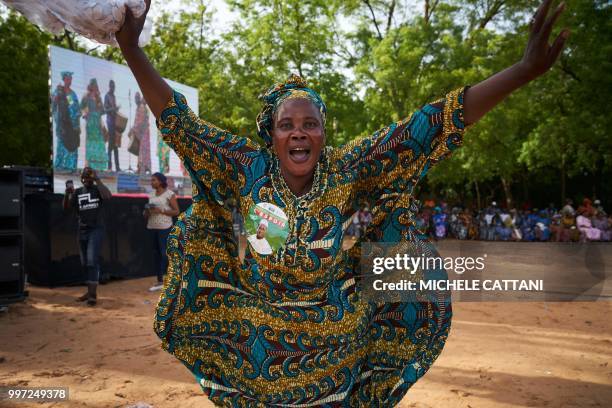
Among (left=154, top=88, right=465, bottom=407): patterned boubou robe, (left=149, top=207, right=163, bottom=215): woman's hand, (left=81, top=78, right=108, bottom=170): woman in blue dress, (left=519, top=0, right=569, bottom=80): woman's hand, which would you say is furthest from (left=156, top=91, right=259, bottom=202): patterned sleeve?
(left=81, top=78, right=108, bottom=170): woman in blue dress

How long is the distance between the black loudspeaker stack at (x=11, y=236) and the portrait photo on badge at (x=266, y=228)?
18.5 ft

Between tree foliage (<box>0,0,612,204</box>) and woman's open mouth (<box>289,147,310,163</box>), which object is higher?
tree foliage (<box>0,0,612,204</box>)

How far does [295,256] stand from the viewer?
2.46 metres

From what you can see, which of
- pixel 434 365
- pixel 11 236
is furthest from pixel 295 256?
pixel 11 236

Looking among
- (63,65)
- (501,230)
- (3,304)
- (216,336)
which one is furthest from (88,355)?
(501,230)

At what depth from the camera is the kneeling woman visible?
8.21ft

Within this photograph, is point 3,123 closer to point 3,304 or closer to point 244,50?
point 244,50

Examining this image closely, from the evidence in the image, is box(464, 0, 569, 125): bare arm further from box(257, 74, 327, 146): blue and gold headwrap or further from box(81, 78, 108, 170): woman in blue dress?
box(81, 78, 108, 170): woman in blue dress

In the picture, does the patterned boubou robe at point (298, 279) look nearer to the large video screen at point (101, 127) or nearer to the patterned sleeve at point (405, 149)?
the patterned sleeve at point (405, 149)

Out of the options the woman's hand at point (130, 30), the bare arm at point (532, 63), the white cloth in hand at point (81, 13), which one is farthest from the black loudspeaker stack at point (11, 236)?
the bare arm at point (532, 63)

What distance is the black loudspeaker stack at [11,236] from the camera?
6797 millimetres

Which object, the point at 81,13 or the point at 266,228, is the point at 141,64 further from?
the point at 266,228

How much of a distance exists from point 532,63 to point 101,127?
993 centimetres

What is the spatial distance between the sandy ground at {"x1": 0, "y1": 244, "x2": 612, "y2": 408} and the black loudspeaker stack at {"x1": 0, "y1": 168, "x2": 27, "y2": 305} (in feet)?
1.10
